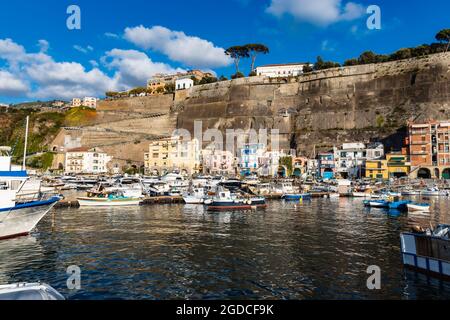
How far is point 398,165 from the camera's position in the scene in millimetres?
63000

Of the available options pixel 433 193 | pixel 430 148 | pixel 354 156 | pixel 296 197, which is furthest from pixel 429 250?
pixel 354 156

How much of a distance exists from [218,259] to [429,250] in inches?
323

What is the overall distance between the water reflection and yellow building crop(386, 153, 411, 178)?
41100 millimetres

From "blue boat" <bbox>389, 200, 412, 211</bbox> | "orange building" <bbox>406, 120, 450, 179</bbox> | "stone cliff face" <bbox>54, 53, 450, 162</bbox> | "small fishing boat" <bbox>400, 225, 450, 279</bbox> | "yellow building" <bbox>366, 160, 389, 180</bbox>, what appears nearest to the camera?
"small fishing boat" <bbox>400, 225, 450, 279</bbox>

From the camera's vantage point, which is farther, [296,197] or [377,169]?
[377,169]

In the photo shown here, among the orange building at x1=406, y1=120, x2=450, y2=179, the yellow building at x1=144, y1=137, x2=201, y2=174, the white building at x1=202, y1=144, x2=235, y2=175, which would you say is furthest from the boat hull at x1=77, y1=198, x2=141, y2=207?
the orange building at x1=406, y1=120, x2=450, y2=179

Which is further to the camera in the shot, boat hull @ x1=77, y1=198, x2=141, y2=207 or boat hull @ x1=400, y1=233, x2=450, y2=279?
boat hull @ x1=77, y1=198, x2=141, y2=207

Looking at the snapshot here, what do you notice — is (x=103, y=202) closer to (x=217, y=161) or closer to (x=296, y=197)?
(x=296, y=197)

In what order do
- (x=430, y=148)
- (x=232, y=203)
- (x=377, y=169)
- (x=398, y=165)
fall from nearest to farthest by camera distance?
1. (x=232, y=203)
2. (x=430, y=148)
3. (x=398, y=165)
4. (x=377, y=169)

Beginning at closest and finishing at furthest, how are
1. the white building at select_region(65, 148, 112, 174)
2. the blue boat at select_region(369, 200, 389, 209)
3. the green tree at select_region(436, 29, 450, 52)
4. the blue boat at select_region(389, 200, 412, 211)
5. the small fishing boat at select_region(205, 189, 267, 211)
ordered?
1. the small fishing boat at select_region(205, 189, 267, 211)
2. the blue boat at select_region(389, 200, 412, 211)
3. the blue boat at select_region(369, 200, 389, 209)
4. the green tree at select_region(436, 29, 450, 52)
5. the white building at select_region(65, 148, 112, 174)

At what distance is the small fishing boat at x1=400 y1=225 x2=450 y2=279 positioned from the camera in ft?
37.0

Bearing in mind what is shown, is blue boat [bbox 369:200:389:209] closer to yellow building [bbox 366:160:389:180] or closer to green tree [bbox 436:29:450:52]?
yellow building [bbox 366:160:389:180]
